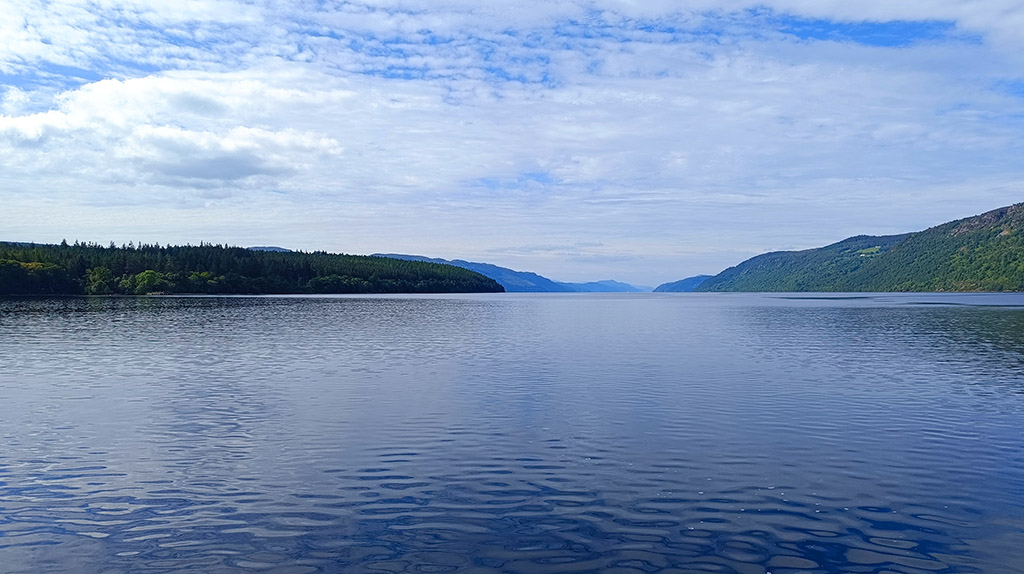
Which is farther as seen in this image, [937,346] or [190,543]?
[937,346]

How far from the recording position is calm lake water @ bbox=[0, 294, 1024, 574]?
53.1 ft

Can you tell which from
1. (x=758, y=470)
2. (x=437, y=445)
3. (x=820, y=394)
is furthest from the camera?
(x=820, y=394)

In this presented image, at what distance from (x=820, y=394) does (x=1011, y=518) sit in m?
20.8

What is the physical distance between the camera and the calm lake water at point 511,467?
16188mm

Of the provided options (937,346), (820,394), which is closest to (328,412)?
(820,394)

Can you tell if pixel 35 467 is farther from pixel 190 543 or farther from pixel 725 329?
pixel 725 329

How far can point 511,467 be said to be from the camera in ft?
77.2

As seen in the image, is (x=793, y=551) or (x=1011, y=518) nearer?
(x=793, y=551)

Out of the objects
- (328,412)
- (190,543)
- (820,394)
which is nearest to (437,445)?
(328,412)

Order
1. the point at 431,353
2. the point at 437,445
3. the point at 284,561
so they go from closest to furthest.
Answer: the point at 284,561
the point at 437,445
the point at 431,353

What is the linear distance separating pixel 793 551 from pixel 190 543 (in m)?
14.0

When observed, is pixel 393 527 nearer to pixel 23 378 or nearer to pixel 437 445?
pixel 437 445

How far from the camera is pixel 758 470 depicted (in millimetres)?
23125

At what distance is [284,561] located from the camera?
51.0ft
